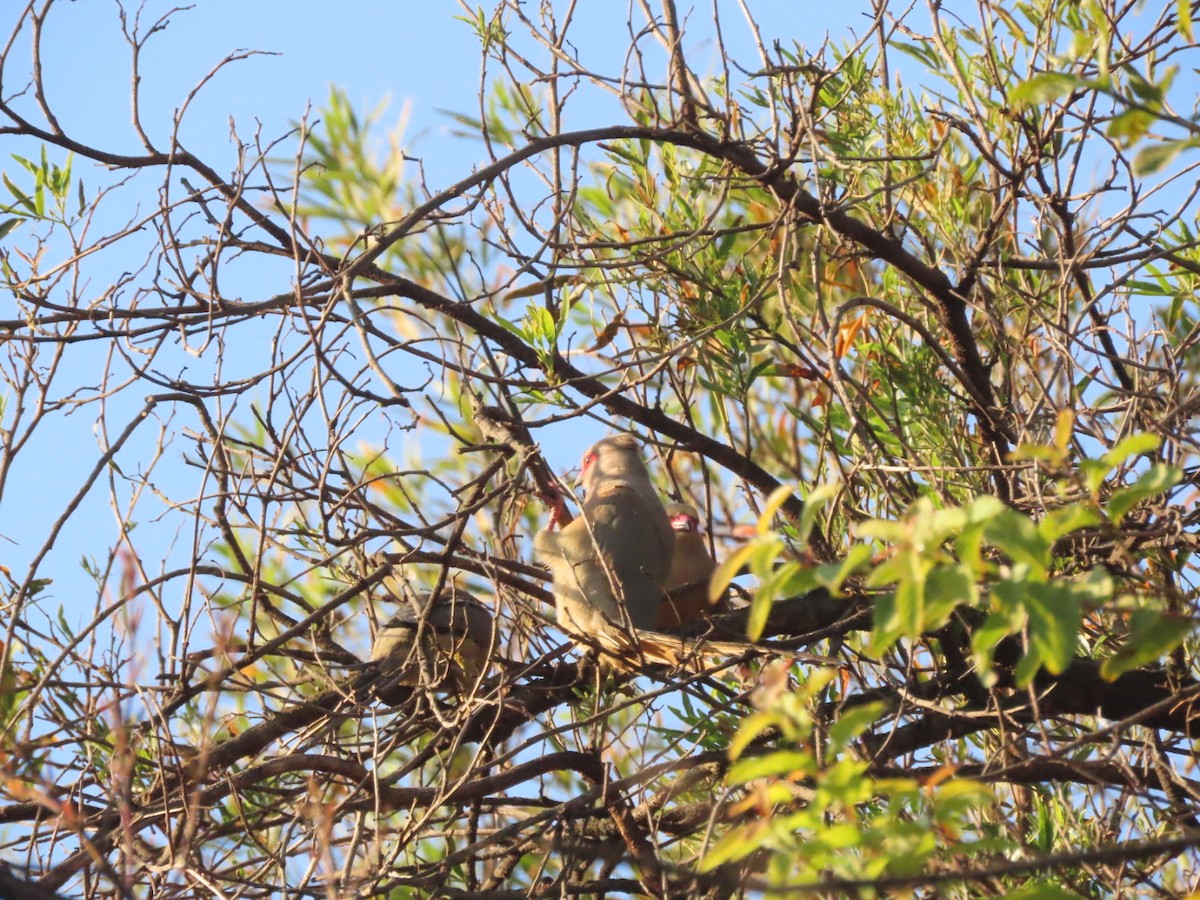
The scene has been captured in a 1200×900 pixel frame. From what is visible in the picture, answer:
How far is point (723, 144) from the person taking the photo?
367cm

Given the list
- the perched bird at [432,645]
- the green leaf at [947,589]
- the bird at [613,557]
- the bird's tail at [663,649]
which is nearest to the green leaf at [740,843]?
the green leaf at [947,589]

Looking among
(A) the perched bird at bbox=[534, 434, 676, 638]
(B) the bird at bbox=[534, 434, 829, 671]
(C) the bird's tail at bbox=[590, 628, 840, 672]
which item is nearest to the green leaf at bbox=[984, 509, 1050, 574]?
(C) the bird's tail at bbox=[590, 628, 840, 672]

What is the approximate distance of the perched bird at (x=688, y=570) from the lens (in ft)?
16.6

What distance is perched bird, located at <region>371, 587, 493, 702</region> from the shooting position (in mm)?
4031

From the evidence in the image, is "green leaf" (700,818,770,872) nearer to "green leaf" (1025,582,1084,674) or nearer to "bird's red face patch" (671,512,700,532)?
"green leaf" (1025,582,1084,674)

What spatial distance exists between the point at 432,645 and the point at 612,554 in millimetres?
769

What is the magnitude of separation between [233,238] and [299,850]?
76.2 inches

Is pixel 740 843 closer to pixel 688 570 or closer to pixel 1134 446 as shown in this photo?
pixel 1134 446

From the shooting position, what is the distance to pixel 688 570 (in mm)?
5312

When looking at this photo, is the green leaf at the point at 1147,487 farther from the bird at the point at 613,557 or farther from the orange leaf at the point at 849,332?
the orange leaf at the point at 849,332

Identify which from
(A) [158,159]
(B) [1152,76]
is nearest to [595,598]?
(A) [158,159]

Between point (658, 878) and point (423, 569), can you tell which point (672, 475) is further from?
point (658, 878)

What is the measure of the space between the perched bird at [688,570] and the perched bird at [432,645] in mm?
784

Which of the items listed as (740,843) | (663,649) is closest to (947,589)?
(740,843)
